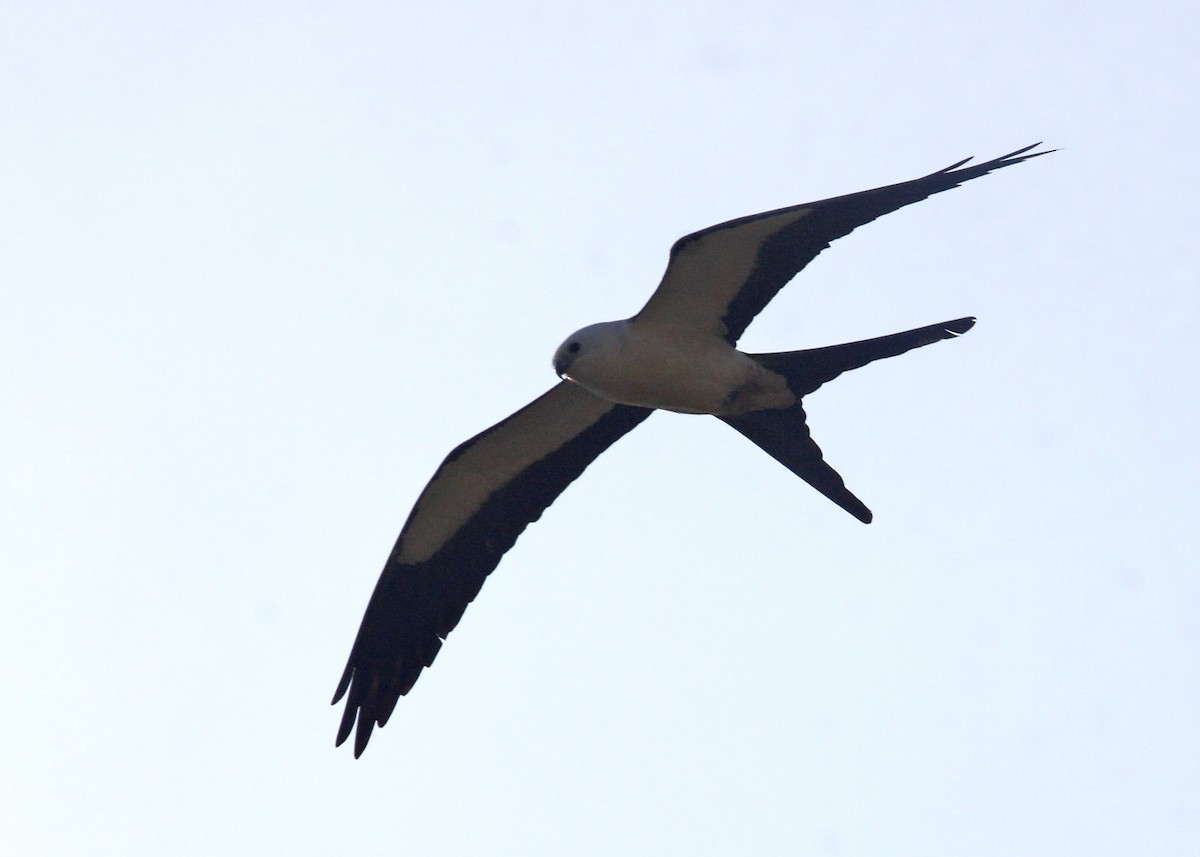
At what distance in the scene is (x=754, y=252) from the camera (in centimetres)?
921

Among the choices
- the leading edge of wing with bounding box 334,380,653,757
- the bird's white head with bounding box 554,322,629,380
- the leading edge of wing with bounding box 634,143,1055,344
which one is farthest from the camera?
the leading edge of wing with bounding box 334,380,653,757

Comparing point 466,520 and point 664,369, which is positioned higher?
point 664,369

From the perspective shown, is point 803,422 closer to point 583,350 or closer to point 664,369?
point 664,369

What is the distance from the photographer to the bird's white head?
30.7 ft

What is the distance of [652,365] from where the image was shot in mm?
9477

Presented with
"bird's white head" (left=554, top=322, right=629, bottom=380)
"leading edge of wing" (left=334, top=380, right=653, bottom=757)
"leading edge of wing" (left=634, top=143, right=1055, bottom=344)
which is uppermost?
"leading edge of wing" (left=634, top=143, right=1055, bottom=344)

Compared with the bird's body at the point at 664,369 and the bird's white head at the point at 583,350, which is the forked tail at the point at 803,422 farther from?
the bird's white head at the point at 583,350

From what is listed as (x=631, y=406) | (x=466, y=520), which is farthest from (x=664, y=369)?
(x=466, y=520)

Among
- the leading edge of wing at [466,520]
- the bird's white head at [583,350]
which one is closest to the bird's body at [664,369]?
the bird's white head at [583,350]

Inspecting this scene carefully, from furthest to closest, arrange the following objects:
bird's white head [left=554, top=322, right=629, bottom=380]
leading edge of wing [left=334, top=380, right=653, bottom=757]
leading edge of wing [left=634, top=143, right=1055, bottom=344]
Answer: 1. leading edge of wing [left=334, top=380, right=653, bottom=757]
2. bird's white head [left=554, top=322, right=629, bottom=380]
3. leading edge of wing [left=634, top=143, right=1055, bottom=344]

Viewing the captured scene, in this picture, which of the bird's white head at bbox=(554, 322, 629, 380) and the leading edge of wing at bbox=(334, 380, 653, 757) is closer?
the bird's white head at bbox=(554, 322, 629, 380)

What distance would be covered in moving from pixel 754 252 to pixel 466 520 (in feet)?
8.88

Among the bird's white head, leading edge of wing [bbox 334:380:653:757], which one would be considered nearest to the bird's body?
the bird's white head

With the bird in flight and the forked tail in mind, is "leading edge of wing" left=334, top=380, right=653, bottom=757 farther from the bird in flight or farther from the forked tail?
the forked tail
